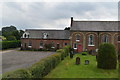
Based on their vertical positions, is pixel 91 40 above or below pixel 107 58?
above

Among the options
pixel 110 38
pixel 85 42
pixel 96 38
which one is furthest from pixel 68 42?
pixel 110 38

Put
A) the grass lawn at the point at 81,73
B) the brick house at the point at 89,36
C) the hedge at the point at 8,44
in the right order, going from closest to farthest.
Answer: the grass lawn at the point at 81,73 → the brick house at the point at 89,36 → the hedge at the point at 8,44

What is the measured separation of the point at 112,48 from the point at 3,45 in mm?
39931

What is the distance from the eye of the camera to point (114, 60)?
19.4m

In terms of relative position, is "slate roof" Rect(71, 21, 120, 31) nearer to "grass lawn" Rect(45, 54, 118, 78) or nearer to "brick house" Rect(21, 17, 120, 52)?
"brick house" Rect(21, 17, 120, 52)

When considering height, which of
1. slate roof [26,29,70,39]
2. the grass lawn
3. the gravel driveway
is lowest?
the grass lawn

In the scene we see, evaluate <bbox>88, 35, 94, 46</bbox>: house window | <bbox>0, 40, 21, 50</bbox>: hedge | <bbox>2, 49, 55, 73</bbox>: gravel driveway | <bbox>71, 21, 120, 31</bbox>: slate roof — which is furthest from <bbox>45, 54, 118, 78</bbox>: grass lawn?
<bbox>0, 40, 21, 50</bbox>: hedge

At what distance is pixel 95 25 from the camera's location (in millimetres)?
45312

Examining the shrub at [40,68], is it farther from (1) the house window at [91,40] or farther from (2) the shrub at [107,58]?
(1) the house window at [91,40]

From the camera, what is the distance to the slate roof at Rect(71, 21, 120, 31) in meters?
43.8

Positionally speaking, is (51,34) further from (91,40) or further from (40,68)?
(40,68)

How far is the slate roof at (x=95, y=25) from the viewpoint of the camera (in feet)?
144

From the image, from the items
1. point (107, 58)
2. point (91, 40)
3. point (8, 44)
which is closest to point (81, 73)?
point (107, 58)

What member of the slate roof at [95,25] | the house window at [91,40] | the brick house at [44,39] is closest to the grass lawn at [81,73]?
the house window at [91,40]
